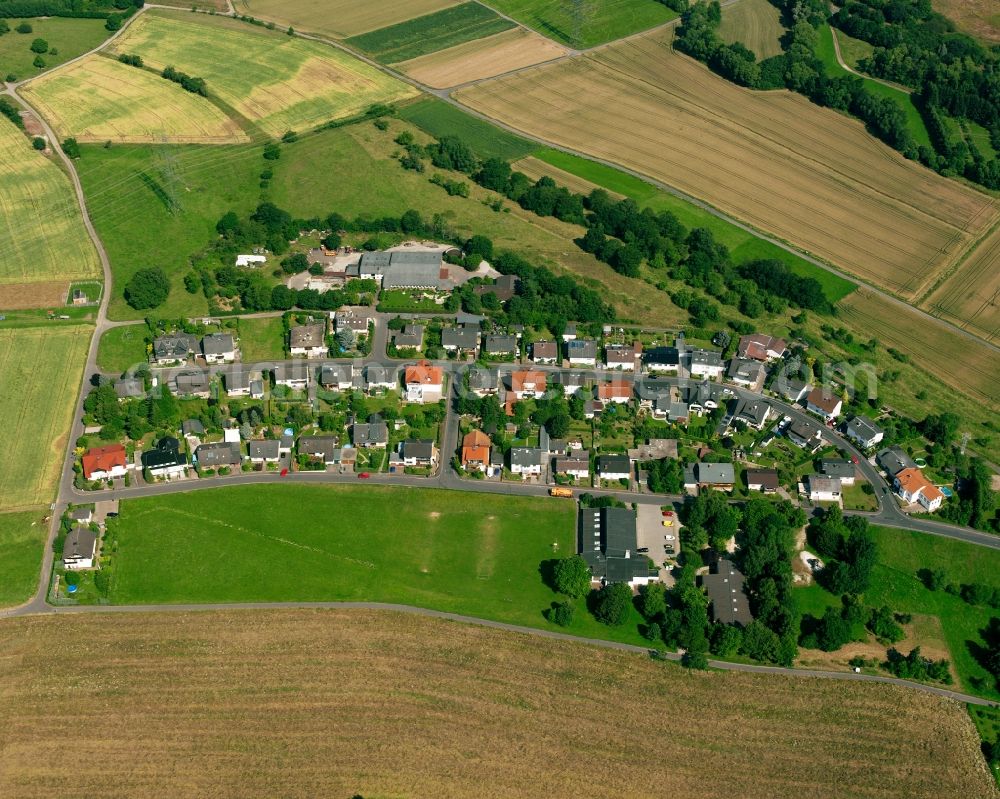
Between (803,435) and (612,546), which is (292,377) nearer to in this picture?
(612,546)

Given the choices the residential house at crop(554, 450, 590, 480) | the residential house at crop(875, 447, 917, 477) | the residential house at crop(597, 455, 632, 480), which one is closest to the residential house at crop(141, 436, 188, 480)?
the residential house at crop(554, 450, 590, 480)

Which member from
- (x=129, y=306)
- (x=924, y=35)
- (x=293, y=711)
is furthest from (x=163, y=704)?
(x=924, y=35)

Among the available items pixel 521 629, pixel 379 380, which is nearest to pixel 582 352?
pixel 379 380

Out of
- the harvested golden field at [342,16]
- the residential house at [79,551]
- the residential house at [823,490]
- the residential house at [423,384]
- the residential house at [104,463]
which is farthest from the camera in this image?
the harvested golden field at [342,16]

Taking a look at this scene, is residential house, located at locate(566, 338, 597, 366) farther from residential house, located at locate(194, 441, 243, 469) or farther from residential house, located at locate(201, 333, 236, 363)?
residential house, located at locate(201, 333, 236, 363)

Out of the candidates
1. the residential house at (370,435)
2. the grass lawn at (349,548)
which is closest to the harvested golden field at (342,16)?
the residential house at (370,435)

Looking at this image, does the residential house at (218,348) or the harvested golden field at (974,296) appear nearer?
the residential house at (218,348)

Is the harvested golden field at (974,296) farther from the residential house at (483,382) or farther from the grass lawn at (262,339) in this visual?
the grass lawn at (262,339)
